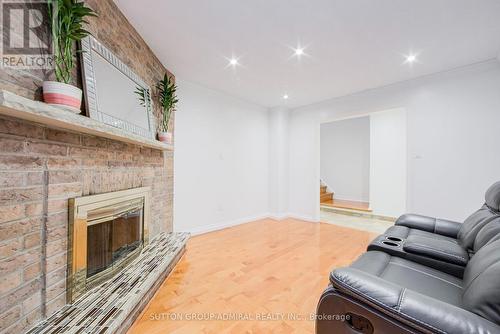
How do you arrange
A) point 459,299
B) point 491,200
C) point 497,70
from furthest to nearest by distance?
1. point 497,70
2. point 491,200
3. point 459,299

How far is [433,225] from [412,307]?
5.73ft

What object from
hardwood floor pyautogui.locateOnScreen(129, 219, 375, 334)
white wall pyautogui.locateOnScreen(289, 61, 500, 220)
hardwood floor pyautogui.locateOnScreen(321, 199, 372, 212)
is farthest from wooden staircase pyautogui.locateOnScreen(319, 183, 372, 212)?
white wall pyautogui.locateOnScreen(289, 61, 500, 220)

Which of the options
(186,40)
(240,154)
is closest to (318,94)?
(240,154)

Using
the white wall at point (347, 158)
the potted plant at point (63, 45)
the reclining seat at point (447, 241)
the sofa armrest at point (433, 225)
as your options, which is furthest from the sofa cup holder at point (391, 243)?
the white wall at point (347, 158)

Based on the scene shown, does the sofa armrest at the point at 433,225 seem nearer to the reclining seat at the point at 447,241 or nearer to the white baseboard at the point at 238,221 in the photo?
the reclining seat at the point at 447,241

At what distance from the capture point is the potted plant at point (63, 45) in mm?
1119

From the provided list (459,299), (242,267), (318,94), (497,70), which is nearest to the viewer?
(459,299)

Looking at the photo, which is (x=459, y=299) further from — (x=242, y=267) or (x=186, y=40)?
(x=186, y=40)

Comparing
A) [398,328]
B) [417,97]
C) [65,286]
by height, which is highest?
[417,97]

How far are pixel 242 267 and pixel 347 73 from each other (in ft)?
9.76

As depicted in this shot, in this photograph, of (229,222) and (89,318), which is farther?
(229,222)

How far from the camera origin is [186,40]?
2.18 meters

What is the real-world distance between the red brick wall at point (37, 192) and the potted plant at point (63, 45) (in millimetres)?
89

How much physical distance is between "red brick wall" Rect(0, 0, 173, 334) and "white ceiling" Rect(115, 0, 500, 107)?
67 cm
